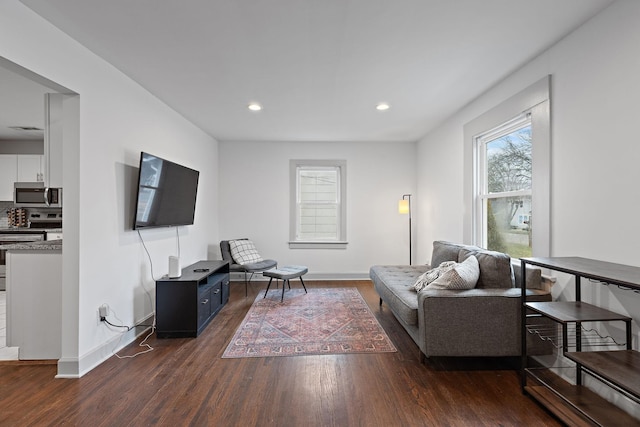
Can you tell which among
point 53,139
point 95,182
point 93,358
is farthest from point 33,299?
point 53,139

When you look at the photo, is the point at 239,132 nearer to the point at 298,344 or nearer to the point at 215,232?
the point at 215,232

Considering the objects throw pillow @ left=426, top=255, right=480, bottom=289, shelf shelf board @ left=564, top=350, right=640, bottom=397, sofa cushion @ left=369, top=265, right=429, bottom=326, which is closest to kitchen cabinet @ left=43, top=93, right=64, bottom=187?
sofa cushion @ left=369, top=265, right=429, bottom=326

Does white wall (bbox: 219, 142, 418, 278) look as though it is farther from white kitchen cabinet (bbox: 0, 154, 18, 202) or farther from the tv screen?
white kitchen cabinet (bbox: 0, 154, 18, 202)

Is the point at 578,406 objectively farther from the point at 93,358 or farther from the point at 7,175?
the point at 7,175

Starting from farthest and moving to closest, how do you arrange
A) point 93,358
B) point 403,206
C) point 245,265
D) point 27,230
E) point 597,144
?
1. point 403,206
2. point 27,230
3. point 245,265
4. point 93,358
5. point 597,144

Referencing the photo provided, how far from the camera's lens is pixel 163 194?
3275 millimetres

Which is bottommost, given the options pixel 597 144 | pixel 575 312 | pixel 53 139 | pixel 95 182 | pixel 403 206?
pixel 575 312

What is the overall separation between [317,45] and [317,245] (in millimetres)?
3713

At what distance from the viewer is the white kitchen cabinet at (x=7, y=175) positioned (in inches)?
199

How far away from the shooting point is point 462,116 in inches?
148

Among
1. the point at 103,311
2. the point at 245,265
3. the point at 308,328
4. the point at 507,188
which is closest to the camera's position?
the point at 103,311

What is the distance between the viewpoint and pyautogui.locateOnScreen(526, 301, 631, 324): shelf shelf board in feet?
5.56

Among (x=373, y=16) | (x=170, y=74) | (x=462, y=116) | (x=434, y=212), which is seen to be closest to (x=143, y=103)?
(x=170, y=74)

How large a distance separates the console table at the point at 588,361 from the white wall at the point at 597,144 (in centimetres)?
14
